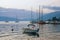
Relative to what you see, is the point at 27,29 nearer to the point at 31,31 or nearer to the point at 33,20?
the point at 31,31

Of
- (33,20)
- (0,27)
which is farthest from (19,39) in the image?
(0,27)

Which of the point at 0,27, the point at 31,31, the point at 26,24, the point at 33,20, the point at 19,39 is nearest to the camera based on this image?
A: the point at 19,39

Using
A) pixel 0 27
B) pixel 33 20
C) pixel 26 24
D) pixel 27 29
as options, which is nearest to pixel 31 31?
pixel 27 29

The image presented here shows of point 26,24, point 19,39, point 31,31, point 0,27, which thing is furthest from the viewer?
point 0,27

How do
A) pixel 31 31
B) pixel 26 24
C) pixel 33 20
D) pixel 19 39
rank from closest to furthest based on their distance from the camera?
1. pixel 19 39
2. pixel 31 31
3. pixel 26 24
4. pixel 33 20

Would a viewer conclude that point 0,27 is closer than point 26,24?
No

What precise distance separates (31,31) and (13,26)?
6.03 m

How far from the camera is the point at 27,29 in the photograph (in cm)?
1220

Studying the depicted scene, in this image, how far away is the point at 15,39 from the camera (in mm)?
9008

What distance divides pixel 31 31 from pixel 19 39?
3182 mm

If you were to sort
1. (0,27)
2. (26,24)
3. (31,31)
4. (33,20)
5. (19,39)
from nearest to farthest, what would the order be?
(19,39)
(31,31)
(26,24)
(33,20)
(0,27)

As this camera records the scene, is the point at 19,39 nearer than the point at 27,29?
Yes

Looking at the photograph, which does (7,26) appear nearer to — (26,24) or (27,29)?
(26,24)

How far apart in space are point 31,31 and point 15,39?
3.16 m
